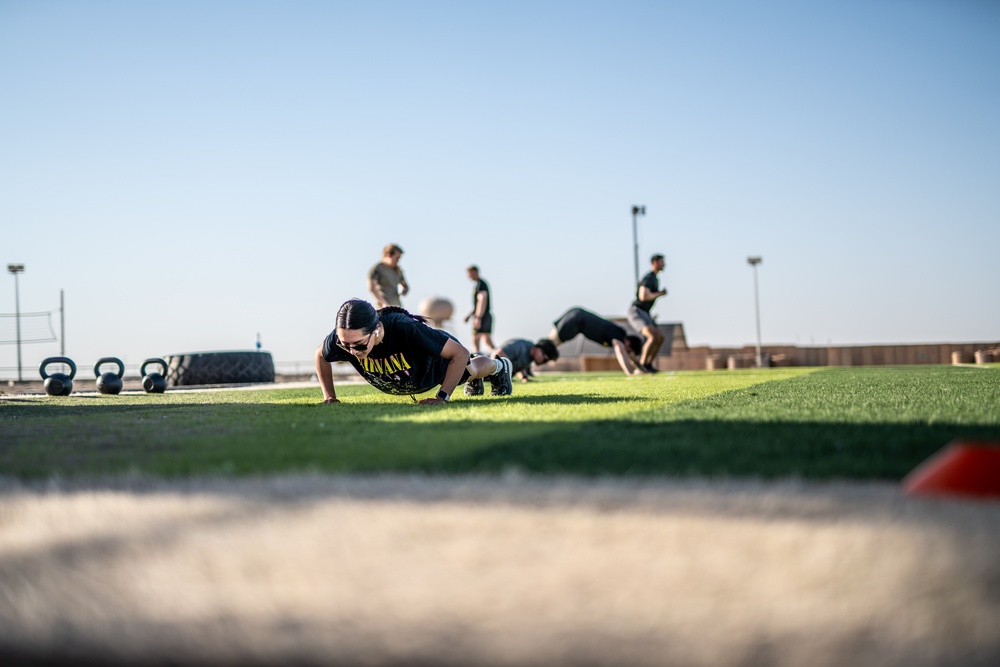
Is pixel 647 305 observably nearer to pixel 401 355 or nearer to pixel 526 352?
pixel 526 352

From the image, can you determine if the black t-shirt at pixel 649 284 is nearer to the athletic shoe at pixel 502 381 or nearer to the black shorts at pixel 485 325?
the black shorts at pixel 485 325

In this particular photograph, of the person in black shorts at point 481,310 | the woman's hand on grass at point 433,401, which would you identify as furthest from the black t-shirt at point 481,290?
the woman's hand on grass at point 433,401

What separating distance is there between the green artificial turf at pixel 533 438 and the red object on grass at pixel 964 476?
0.90 feet

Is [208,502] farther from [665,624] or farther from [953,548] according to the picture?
[953,548]

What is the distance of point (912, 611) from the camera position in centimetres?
112

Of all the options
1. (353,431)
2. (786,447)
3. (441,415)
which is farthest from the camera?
(441,415)

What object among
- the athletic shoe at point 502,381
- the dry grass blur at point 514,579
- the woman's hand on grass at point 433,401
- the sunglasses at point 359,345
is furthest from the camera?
the athletic shoe at point 502,381

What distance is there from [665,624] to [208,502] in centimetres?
119

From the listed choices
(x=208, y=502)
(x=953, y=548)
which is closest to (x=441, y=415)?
(x=208, y=502)

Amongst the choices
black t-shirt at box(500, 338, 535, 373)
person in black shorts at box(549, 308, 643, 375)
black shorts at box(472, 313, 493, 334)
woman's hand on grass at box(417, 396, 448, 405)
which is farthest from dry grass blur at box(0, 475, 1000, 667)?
black shorts at box(472, 313, 493, 334)

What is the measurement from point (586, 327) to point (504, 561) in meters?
10.2

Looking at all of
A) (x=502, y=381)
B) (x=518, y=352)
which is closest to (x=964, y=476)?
(x=502, y=381)

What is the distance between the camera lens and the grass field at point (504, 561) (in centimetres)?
108

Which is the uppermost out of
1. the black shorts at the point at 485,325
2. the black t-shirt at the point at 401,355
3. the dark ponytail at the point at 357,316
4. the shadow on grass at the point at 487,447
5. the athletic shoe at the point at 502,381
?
the black shorts at the point at 485,325
